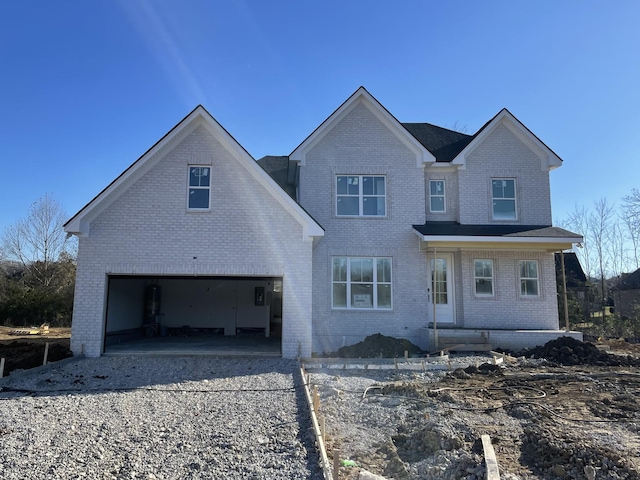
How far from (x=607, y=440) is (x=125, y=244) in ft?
38.4

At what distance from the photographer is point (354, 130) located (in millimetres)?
16266

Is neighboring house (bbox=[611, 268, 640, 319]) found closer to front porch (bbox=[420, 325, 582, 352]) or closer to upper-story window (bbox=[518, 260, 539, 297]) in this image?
upper-story window (bbox=[518, 260, 539, 297])

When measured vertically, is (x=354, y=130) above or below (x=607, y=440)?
above

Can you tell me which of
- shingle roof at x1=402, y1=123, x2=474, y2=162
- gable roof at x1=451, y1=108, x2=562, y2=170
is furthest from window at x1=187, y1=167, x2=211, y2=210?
gable roof at x1=451, y1=108, x2=562, y2=170

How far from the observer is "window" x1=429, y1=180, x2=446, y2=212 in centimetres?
1660

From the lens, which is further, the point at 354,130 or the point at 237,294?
the point at 237,294

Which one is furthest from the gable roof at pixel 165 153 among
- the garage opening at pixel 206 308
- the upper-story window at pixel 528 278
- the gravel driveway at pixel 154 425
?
the upper-story window at pixel 528 278

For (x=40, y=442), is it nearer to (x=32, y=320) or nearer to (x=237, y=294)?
(x=237, y=294)

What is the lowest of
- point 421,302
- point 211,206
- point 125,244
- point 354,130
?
point 421,302

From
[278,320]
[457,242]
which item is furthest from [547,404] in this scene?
[278,320]

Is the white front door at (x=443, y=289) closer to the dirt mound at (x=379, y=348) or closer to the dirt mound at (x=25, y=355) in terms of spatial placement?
the dirt mound at (x=379, y=348)

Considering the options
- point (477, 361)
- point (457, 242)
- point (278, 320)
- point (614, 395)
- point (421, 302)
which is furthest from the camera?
point (278, 320)

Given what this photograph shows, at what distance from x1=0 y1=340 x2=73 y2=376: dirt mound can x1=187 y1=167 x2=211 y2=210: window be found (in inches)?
203

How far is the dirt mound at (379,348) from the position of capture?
13.4 m
